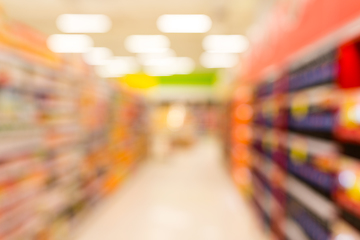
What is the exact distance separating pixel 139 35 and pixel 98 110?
17.2 ft

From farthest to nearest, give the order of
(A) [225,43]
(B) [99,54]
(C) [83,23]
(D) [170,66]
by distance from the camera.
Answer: (D) [170,66] → (B) [99,54] → (A) [225,43] → (C) [83,23]

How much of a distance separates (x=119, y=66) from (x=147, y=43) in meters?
5.16

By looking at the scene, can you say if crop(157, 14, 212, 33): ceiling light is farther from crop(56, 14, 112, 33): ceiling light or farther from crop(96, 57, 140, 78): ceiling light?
crop(96, 57, 140, 78): ceiling light

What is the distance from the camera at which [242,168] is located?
16.5ft

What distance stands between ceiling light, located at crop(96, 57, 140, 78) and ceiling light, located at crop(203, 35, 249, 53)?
3.89 m

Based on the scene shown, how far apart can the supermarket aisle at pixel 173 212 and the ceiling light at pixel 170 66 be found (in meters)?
A: 6.95

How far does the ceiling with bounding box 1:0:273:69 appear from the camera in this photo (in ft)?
19.5

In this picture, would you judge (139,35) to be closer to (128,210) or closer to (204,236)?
Result: (128,210)

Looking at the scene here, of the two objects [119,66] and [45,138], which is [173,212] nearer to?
[45,138]

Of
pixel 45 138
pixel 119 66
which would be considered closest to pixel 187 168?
pixel 45 138

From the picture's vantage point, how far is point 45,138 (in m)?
2.37

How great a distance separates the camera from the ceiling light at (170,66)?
1193 cm

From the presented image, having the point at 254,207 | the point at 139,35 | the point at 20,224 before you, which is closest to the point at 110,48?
the point at 139,35

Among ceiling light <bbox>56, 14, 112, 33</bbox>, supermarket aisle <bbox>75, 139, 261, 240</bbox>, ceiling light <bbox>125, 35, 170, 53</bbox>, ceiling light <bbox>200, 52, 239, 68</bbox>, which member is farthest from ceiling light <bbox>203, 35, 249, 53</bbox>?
supermarket aisle <bbox>75, 139, 261, 240</bbox>
